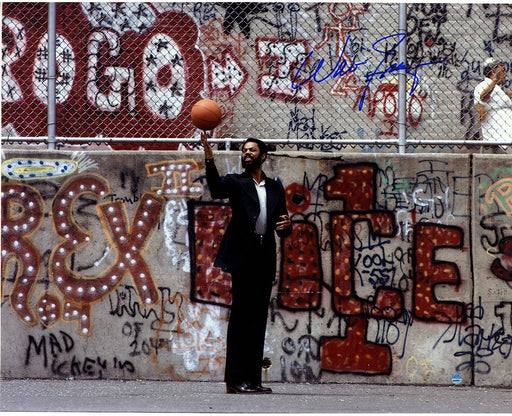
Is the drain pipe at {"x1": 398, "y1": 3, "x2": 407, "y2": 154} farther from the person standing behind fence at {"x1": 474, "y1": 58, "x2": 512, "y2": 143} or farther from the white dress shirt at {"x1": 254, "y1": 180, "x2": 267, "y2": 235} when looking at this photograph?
the white dress shirt at {"x1": 254, "y1": 180, "x2": 267, "y2": 235}

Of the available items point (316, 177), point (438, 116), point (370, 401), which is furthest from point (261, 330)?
point (438, 116)

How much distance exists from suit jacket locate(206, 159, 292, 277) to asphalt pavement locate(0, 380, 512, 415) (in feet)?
3.13

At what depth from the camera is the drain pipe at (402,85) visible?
8023 millimetres

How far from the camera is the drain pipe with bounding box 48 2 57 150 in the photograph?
798 centimetres

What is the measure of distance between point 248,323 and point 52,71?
2996mm

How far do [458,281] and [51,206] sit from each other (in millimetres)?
3491

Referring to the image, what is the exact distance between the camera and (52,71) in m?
8.07

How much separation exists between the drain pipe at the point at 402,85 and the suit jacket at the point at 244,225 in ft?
5.69

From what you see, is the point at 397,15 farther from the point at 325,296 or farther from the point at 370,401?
the point at 370,401

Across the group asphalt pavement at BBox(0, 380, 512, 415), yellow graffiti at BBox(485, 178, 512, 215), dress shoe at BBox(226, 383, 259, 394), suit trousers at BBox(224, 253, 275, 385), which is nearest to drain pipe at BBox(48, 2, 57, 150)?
asphalt pavement at BBox(0, 380, 512, 415)

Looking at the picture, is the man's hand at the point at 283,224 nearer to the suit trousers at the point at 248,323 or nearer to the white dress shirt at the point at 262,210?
the white dress shirt at the point at 262,210
